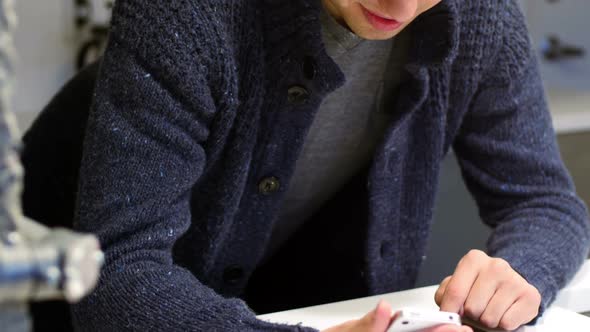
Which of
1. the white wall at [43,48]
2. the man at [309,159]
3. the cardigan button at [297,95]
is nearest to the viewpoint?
the man at [309,159]

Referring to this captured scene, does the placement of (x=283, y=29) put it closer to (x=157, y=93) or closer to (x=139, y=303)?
(x=157, y=93)

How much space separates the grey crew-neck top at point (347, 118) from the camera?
0.89 meters

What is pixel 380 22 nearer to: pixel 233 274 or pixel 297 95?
pixel 297 95

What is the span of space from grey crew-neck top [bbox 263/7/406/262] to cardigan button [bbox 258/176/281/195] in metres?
0.06

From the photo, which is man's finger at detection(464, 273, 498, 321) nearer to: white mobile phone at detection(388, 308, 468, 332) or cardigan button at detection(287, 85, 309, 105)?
white mobile phone at detection(388, 308, 468, 332)

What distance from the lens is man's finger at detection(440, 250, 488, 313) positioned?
2.46 feet

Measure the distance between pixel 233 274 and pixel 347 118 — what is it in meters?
0.24

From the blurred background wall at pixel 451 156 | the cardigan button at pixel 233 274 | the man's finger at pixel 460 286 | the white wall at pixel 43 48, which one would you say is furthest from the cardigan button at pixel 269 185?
the white wall at pixel 43 48

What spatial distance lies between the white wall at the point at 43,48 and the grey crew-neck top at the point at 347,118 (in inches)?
57.2

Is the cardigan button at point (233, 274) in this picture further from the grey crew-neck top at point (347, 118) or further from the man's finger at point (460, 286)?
the man's finger at point (460, 286)

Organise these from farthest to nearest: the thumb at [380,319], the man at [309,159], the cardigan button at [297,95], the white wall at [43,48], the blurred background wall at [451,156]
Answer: the white wall at [43,48]
the blurred background wall at [451,156]
the cardigan button at [297,95]
the man at [309,159]
the thumb at [380,319]

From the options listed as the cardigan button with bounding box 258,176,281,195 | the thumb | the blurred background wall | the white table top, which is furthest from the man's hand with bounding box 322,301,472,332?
the blurred background wall

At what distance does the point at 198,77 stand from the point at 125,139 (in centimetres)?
9

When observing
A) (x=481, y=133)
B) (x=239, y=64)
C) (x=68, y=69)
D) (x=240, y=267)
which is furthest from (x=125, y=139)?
(x=68, y=69)
